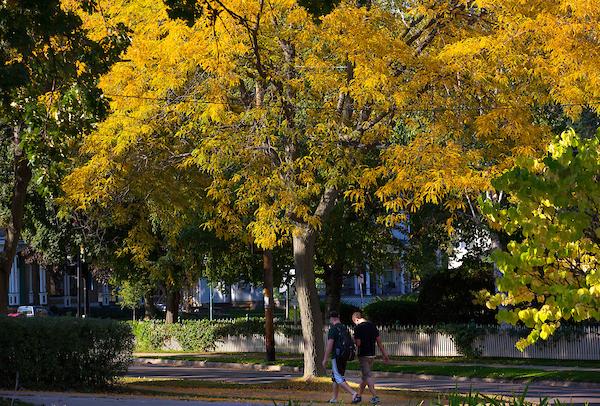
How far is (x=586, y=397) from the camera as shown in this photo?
2172 cm

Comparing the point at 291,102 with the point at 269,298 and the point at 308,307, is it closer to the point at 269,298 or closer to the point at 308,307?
the point at 308,307

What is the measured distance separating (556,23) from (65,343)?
37.5 ft

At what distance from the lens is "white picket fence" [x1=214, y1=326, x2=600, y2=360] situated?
32.5 metres

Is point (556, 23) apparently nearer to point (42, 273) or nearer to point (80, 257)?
point (80, 257)

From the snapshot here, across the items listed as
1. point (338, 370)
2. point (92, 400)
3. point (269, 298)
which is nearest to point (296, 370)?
point (269, 298)

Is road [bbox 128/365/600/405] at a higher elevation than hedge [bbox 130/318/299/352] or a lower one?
lower

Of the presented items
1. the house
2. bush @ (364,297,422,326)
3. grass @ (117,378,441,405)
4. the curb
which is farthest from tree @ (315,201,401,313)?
the house

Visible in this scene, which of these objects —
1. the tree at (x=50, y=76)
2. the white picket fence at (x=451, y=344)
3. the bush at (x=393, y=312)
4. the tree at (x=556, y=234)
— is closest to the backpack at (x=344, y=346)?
the tree at (x=50, y=76)

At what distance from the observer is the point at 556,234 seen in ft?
32.5

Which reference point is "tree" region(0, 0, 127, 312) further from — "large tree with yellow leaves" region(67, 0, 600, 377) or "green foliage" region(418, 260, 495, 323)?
"green foliage" region(418, 260, 495, 323)

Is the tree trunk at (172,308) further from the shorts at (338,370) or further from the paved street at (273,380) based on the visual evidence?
the shorts at (338,370)

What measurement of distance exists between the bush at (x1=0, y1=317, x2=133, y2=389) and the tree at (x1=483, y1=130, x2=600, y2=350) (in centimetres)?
1125

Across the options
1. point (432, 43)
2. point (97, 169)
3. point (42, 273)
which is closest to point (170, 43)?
point (97, 169)

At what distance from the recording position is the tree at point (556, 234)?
942 cm
